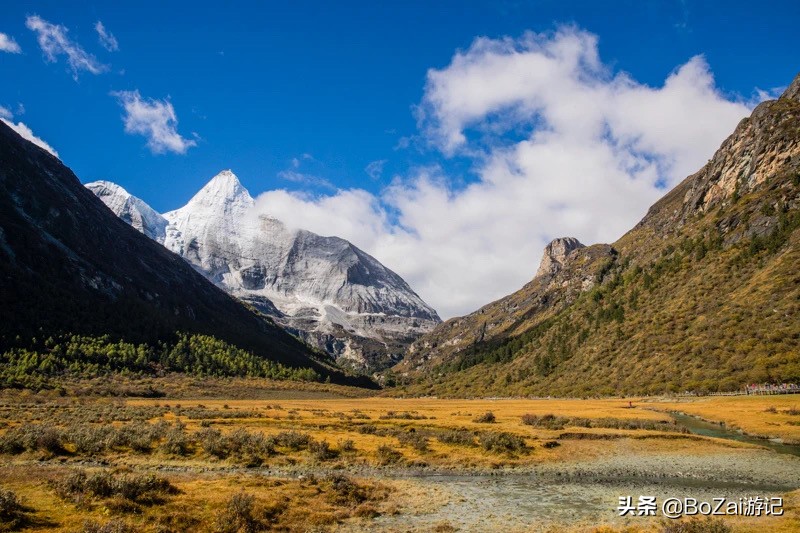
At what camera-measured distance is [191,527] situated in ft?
72.5

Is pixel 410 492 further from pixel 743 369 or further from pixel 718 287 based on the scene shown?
Result: pixel 718 287

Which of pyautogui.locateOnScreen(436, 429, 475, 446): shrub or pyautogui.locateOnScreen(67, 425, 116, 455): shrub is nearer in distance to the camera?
pyautogui.locateOnScreen(67, 425, 116, 455): shrub

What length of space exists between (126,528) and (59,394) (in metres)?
123

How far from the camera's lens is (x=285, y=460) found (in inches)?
1614

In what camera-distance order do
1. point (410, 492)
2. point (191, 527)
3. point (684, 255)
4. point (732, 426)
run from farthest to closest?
point (684, 255) < point (732, 426) < point (410, 492) < point (191, 527)

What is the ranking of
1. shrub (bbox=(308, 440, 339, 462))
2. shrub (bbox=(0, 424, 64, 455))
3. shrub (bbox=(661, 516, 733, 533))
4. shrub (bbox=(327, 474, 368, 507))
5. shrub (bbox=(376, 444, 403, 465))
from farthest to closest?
1. shrub (bbox=(308, 440, 339, 462))
2. shrub (bbox=(376, 444, 403, 465))
3. shrub (bbox=(0, 424, 64, 455))
4. shrub (bbox=(327, 474, 368, 507))
5. shrub (bbox=(661, 516, 733, 533))

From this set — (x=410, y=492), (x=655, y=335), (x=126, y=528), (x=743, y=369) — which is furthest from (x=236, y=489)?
(x=655, y=335)

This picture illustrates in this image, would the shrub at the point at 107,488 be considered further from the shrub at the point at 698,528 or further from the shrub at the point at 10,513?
the shrub at the point at 698,528

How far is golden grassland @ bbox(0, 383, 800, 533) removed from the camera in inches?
914

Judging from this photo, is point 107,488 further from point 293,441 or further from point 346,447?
point 346,447

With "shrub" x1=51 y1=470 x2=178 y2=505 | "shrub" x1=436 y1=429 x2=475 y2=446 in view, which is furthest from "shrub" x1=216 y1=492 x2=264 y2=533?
"shrub" x1=436 y1=429 x2=475 y2=446

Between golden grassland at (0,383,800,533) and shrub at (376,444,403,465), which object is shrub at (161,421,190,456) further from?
shrub at (376,444,403,465)

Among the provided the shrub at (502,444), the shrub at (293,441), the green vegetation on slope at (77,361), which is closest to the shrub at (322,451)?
the shrub at (293,441)

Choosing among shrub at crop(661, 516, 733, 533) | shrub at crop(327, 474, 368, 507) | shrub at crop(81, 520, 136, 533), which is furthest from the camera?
shrub at crop(327, 474, 368, 507)
